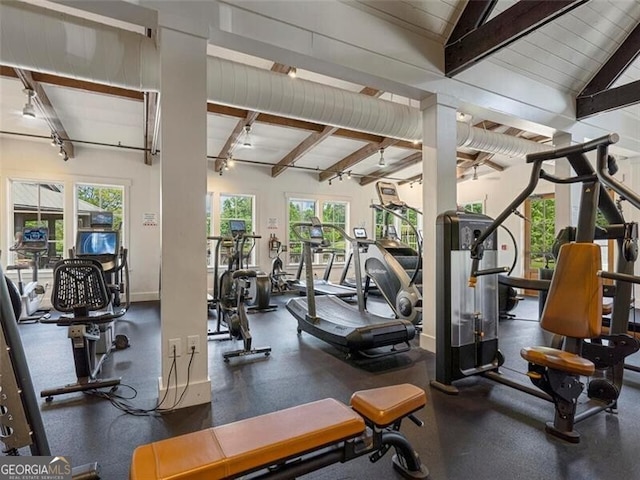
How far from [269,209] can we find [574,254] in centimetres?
690

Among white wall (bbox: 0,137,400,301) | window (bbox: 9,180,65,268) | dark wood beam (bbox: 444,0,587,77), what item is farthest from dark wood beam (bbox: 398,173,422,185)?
window (bbox: 9,180,65,268)

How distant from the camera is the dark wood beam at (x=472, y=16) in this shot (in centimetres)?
344

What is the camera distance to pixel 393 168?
29.2 ft

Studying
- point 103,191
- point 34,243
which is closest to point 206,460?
point 34,243

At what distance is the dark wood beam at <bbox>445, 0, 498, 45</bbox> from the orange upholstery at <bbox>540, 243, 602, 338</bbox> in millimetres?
2559

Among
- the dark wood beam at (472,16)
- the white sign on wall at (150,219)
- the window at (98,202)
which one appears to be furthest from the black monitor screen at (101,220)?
the dark wood beam at (472,16)

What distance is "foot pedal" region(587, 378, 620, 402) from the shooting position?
244 centimetres

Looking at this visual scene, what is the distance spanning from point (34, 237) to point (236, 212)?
12.6ft

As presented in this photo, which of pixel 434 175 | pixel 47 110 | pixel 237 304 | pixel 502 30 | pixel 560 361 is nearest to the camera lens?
pixel 560 361

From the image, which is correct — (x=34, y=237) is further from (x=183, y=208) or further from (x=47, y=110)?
(x=183, y=208)

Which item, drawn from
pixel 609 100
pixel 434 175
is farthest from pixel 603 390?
pixel 609 100

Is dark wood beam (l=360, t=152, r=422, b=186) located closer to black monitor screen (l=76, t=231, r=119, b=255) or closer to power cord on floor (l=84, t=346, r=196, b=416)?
black monitor screen (l=76, t=231, r=119, b=255)

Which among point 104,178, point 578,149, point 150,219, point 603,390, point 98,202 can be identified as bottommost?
point 603,390

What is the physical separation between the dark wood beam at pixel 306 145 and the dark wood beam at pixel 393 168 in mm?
2623
